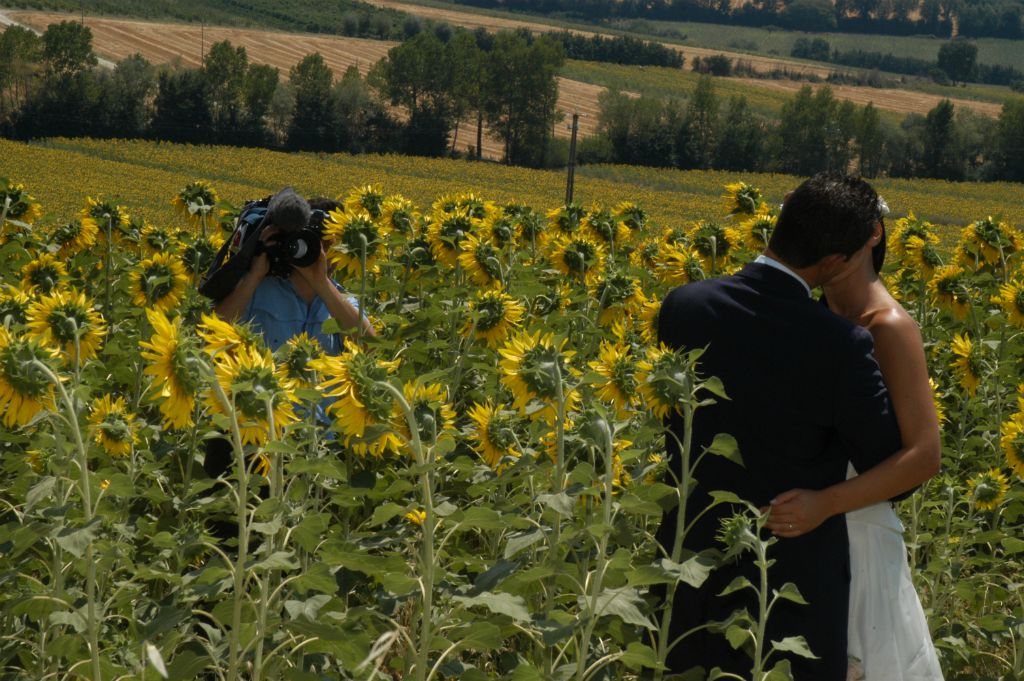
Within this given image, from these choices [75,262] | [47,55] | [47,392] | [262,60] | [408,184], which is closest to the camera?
[47,392]

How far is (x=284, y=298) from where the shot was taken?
148 inches

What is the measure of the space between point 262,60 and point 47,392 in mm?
71975

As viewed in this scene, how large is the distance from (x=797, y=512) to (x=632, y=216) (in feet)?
11.6

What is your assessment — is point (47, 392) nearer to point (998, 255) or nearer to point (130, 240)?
point (130, 240)

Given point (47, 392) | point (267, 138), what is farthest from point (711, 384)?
point (267, 138)

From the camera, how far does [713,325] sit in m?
2.65

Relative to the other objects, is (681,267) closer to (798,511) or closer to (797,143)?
(798,511)

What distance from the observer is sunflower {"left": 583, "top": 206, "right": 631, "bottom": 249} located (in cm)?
572

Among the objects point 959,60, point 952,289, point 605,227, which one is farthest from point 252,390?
point 959,60

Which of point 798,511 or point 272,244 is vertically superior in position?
point 272,244

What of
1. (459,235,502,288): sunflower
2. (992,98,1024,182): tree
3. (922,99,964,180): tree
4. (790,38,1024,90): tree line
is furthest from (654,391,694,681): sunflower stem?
(790,38,1024,90): tree line

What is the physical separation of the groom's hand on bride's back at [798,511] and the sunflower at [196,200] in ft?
11.7

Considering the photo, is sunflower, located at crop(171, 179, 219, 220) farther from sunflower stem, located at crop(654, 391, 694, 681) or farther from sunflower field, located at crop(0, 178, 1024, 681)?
sunflower stem, located at crop(654, 391, 694, 681)

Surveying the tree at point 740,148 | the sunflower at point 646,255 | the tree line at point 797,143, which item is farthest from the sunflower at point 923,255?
the tree at point 740,148
